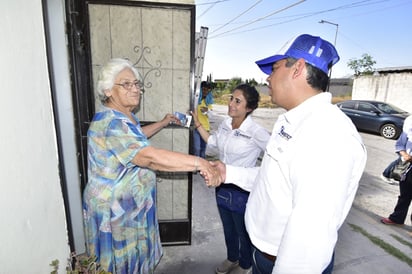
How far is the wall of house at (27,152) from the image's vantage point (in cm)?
85

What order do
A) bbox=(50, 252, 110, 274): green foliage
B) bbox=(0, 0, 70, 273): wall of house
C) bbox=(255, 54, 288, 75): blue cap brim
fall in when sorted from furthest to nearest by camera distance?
bbox=(50, 252, 110, 274): green foliage → bbox=(255, 54, 288, 75): blue cap brim → bbox=(0, 0, 70, 273): wall of house

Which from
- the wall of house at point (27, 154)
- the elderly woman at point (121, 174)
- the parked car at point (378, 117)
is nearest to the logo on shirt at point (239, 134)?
the elderly woman at point (121, 174)

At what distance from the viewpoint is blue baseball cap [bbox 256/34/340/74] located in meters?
1.07

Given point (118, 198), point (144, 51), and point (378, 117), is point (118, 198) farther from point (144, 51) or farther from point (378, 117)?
point (378, 117)

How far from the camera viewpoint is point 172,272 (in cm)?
238

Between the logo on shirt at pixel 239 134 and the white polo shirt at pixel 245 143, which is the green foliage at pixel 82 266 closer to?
the white polo shirt at pixel 245 143

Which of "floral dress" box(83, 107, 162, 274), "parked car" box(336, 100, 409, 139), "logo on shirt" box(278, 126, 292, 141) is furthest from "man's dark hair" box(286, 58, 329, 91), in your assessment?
"parked car" box(336, 100, 409, 139)

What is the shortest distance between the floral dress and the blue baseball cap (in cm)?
94

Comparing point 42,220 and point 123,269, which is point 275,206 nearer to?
point 42,220

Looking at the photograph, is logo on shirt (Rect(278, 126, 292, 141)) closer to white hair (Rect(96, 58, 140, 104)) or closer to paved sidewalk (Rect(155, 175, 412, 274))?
white hair (Rect(96, 58, 140, 104))

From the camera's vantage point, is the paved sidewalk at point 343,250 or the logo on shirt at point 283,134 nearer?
the logo on shirt at point 283,134

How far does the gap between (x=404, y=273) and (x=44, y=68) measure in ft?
11.8

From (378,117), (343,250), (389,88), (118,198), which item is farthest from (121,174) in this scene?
(389,88)

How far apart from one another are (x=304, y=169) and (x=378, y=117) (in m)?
10.9
